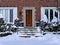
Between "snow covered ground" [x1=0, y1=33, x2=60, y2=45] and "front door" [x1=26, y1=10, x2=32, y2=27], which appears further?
"front door" [x1=26, y1=10, x2=32, y2=27]

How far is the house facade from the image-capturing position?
2691 cm

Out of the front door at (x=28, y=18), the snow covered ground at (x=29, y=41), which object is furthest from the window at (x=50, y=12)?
the snow covered ground at (x=29, y=41)

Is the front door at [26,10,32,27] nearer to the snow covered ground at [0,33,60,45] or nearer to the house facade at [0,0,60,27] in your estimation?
the house facade at [0,0,60,27]

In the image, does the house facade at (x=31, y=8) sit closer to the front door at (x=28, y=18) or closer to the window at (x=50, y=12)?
the window at (x=50, y=12)

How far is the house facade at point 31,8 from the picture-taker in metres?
26.9

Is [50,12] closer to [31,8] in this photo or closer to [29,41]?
[31,8]

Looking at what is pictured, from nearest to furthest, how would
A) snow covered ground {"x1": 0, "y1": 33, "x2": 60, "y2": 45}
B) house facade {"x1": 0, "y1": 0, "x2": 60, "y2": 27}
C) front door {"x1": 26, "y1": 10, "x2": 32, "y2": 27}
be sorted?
snow covered ground {"x1": 0, "y1": 33, "x2": 60, "y2": 45} < house facade {"x1": 0, "y1": 0, "x2": 60, "y2": 27} < front door {"x1": 26, "y1": 10, "x2": 32, "y2": 27}

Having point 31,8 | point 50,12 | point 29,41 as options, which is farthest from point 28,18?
point 29,41

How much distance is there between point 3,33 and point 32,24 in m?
5.55

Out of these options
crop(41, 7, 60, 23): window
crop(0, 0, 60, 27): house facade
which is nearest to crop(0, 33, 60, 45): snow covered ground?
crop(0, 0, 60, 27): house facade

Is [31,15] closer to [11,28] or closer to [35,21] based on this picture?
[35,21]

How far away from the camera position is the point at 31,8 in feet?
88.4

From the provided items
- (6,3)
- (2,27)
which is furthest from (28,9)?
(2,27)

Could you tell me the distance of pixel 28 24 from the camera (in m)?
27.2
